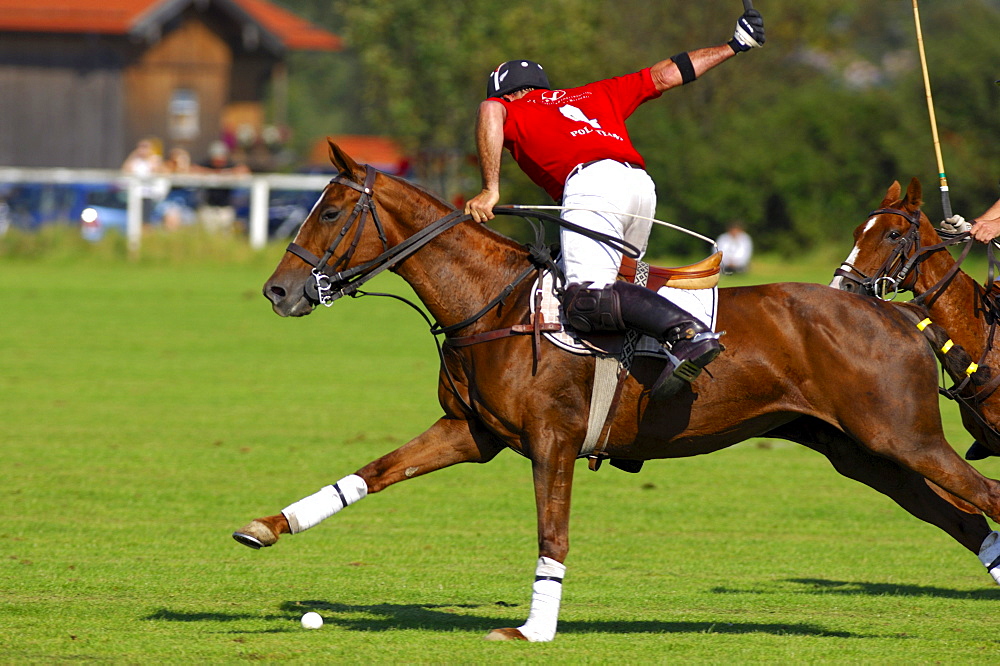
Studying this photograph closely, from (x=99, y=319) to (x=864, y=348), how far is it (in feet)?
59.3

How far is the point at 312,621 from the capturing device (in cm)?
693

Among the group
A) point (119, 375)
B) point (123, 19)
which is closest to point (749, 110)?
point (123, 19)

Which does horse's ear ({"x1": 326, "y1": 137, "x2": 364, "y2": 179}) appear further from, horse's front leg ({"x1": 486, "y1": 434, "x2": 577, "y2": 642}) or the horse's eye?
horse's front leg ({"x1": 486, "y1": 434, "x2": 577, "y2": 642})

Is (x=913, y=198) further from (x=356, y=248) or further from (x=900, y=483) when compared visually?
Result: (x=356, y=248)

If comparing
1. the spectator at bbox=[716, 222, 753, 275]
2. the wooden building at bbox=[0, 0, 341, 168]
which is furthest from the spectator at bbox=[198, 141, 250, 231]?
the wooden building at bbox=[0, 0, 341, 168]

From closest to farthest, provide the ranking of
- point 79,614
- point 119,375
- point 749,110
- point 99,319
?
1. point 79,614
2. point 119,375
3. point 99,319
4. point 749,110

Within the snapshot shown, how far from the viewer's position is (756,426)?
22.5ft

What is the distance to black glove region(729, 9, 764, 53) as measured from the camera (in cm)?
711

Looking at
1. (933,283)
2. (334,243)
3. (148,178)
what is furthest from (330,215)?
(148,178)

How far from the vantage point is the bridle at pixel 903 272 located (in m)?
7.96

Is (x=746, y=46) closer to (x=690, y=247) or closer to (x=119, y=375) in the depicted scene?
(x=119, y=375)

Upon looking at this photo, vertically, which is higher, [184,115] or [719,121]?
[719,121]

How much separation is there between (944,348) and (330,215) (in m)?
3.21

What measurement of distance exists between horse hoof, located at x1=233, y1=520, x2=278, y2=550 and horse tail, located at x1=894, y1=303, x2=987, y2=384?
3.16m
